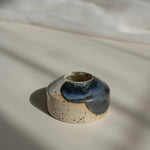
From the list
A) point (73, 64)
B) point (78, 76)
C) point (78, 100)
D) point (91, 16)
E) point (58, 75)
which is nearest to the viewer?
point (78, 100)

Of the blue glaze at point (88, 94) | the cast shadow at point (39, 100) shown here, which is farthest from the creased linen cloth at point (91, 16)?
the blue glaze at point (88, 94)

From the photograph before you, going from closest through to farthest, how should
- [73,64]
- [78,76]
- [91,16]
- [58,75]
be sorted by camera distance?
[78,76] → [58,75] → [73,64] → [91,16]

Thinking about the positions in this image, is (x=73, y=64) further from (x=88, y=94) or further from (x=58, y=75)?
(x=88, y=94)

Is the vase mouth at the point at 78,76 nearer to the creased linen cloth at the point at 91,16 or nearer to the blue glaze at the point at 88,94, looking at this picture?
the blue glaze at the point at 88,94

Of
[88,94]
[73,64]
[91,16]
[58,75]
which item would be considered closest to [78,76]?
[88,94]

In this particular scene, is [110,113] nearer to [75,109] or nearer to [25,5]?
[75,109]

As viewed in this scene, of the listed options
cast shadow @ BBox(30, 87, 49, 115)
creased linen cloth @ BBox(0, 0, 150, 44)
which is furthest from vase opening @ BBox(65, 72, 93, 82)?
creased linen cloth @ BBox(0, 0, 150, 44)

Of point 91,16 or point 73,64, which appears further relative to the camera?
point 91,16
